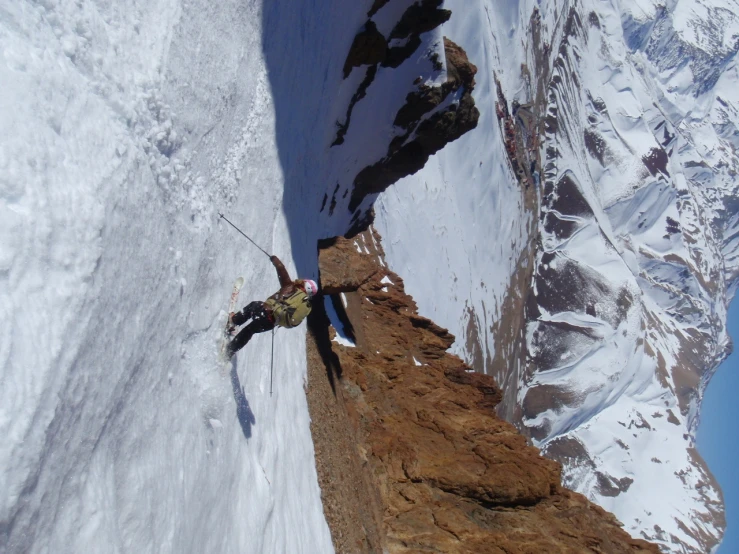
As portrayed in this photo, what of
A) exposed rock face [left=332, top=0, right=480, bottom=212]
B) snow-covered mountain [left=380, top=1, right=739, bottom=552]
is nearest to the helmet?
exposed rock face [left=332, top=0, right=480, bottom=212]

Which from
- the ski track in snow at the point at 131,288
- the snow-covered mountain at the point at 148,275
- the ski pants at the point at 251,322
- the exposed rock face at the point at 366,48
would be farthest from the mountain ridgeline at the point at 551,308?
the ski track in snow at the point at 131,288

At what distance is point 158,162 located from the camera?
5770mm

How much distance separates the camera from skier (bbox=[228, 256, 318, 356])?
6.74m

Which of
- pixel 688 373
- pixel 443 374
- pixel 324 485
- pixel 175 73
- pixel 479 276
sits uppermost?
pixel 688 373

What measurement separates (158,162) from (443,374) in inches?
465

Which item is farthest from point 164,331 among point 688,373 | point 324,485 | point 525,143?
point 688,373

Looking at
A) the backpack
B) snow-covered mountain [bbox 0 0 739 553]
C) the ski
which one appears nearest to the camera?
snow-covered mountain [bbox 0 0 739 553]

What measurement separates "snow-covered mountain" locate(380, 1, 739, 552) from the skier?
57.5 ft

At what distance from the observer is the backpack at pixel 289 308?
6.72 m

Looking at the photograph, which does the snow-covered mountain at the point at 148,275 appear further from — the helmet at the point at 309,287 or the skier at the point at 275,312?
the helmet at the point at 309,287

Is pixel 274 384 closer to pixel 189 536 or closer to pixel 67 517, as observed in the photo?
pixel 189 536

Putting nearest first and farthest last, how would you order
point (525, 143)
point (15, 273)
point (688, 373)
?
point (15, 273) < point (525, 143) < point (688, 373)

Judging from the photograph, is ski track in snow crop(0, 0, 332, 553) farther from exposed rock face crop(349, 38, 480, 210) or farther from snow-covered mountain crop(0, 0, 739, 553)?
exposed rock face crop(349, 38, 480, 210)

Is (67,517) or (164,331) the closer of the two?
(67,517)
